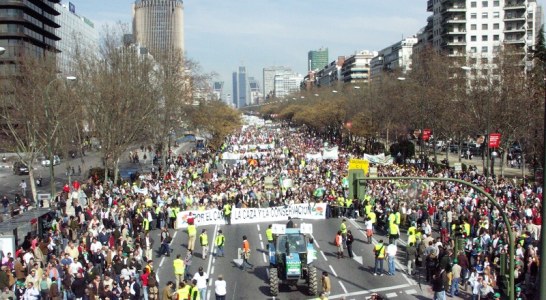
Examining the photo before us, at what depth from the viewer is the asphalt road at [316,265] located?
875 inches

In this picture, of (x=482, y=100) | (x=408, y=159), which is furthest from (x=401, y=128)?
(x=482, y=100)

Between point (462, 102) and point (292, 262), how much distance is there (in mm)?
38083

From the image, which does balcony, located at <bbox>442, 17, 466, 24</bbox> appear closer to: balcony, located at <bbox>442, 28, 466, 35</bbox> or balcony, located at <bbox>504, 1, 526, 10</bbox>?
balcony, located at <bbox>442, 28, 466, 35</bbox>

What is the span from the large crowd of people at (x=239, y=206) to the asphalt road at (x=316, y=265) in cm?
94

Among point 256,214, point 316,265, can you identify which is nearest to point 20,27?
point 256,214

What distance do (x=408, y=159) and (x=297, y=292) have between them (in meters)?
42.0

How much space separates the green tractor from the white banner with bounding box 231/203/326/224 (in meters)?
13.3

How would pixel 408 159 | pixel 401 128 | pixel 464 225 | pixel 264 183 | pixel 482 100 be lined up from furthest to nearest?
pixel 401 128 < pixel 408 159 < pixel 482 100 < pixel 264 183 < pixel 464 225

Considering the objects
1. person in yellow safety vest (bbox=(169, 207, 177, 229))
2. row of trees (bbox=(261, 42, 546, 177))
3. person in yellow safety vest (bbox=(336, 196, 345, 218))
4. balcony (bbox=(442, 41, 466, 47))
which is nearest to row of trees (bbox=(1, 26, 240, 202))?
person in yellow safety vest (bbox=(169, 207, 177, 229))

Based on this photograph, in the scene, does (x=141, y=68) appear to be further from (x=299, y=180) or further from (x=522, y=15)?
(x=522, y=15)

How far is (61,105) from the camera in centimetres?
4456

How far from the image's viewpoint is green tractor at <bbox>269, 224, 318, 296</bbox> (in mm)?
21203

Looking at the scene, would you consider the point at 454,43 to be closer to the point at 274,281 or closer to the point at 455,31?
the point at 455,31

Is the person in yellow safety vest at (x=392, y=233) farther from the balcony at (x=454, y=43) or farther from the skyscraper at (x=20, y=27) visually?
the balcony at (x=454, y=43)
